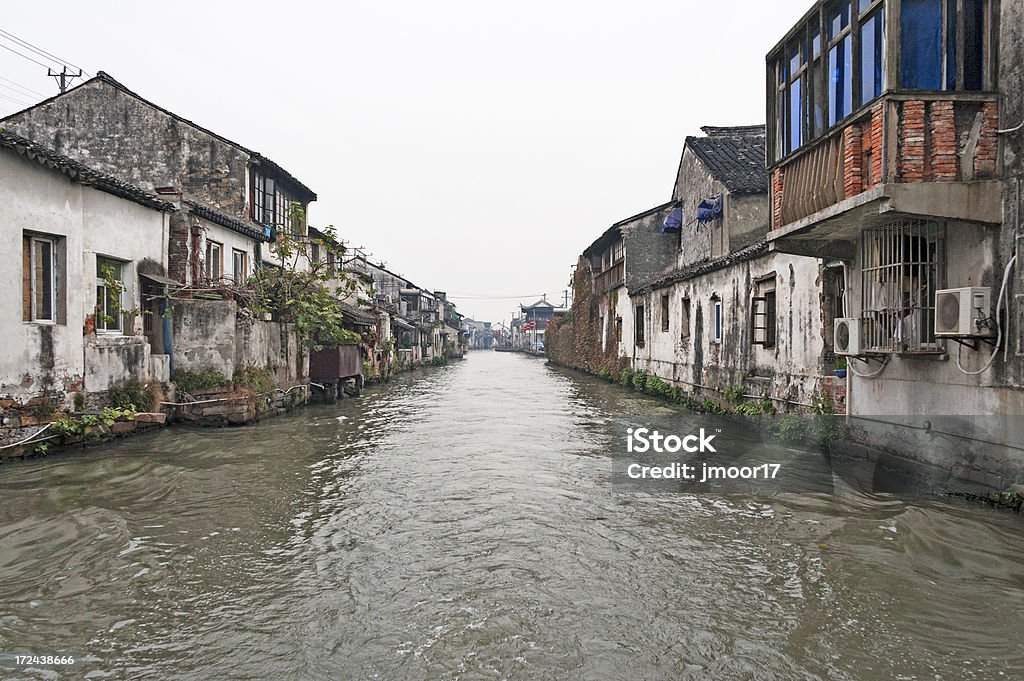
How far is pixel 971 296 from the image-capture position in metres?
7.06

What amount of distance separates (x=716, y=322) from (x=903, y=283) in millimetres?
9156

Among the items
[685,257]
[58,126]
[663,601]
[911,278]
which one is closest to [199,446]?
[663,601]

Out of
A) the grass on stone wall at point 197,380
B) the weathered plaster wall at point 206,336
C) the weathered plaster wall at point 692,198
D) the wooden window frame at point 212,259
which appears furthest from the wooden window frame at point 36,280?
the weathered plaster wall at point 692,198

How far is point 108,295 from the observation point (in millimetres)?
12484

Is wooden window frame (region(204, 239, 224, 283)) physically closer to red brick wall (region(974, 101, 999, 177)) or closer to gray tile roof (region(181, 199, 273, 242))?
gray tile roof (region(181, 199, 273, 242))

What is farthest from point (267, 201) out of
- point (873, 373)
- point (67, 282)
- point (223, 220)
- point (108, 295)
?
point (873, 373)

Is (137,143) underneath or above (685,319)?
above

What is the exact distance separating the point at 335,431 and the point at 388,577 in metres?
8.69

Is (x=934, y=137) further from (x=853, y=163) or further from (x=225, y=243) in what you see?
(x=225, y=243)

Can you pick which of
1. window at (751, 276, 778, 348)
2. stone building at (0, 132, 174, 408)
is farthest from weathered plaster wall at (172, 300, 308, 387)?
window at (751, 276, 778, 348)

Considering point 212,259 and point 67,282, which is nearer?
point 67,282

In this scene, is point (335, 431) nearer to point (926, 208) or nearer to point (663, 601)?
point (663, 601)

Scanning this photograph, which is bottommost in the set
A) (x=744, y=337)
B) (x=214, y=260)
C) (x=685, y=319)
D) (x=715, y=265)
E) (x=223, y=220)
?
(x=744, y=337)

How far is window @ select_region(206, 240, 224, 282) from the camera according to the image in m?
16.5
